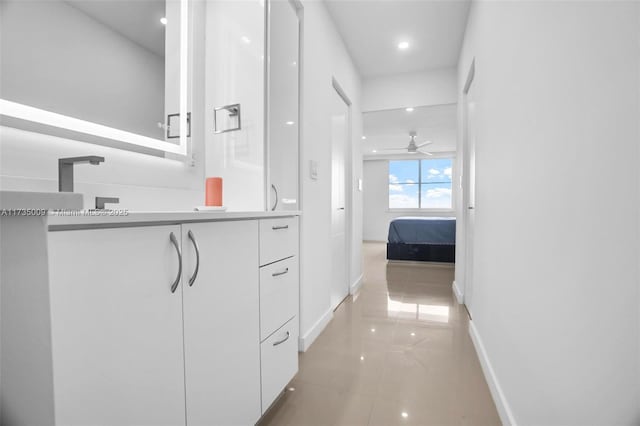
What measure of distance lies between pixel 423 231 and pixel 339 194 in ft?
9.39

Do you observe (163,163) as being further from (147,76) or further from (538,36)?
(538,36)

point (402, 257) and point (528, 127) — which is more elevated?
point (528, 127)

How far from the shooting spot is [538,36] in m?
1.15

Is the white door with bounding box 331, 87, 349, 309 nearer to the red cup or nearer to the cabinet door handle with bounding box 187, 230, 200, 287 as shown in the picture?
the red cup

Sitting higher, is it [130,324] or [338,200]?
[338,200]

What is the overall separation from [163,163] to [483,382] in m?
2.13

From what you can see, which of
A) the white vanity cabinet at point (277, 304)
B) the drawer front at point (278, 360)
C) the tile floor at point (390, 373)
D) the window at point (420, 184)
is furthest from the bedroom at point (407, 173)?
the drawer front at point (278, 360)

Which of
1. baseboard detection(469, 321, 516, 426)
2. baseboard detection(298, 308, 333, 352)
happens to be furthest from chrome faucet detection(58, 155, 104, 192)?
baseboard detection(469, 321, 516, 426)

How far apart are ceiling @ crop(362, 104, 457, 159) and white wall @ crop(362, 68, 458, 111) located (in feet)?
0.88

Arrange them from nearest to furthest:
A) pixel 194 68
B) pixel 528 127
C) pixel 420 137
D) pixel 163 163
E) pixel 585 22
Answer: pixel 585 22 < pixel 528 127 < pixel 163 163 < pixel 194 68 < pixel 420 137

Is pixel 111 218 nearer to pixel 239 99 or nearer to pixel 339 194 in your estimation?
pixel 239 99

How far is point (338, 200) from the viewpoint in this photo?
3.42m

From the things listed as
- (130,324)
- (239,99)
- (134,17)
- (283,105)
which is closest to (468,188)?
(283,105)

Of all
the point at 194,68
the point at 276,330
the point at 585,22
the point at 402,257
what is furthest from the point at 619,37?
the point at 402,257
